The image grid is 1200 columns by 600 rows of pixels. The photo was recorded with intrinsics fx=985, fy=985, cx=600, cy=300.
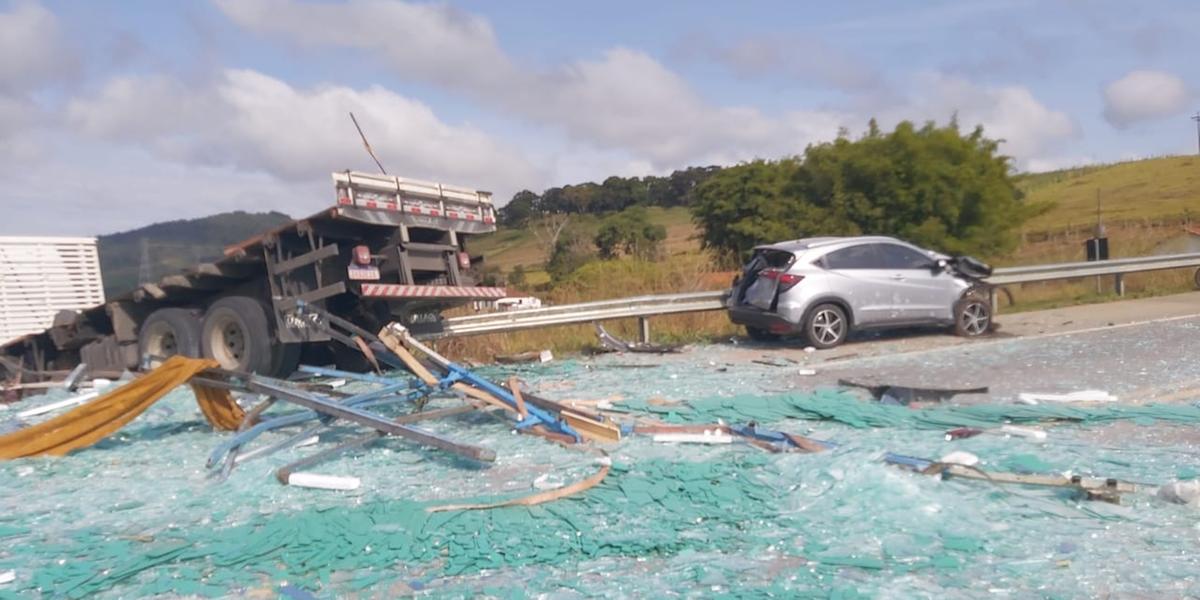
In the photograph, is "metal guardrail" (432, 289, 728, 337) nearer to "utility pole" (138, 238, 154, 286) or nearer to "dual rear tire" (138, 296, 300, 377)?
"dual rear tire" (138, 296, 300, 377)

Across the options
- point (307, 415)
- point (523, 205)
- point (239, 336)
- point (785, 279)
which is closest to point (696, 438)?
point (307, 415)

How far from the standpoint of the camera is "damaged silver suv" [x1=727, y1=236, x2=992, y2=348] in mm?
13164

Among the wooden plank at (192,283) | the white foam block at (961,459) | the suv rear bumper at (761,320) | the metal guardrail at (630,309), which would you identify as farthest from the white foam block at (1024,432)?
the wooden plank at (192,283)

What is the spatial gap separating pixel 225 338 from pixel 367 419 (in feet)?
21.6

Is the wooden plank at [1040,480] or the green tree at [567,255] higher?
the green tree at [567,255]

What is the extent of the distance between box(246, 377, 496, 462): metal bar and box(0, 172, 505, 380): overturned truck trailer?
3.29 m

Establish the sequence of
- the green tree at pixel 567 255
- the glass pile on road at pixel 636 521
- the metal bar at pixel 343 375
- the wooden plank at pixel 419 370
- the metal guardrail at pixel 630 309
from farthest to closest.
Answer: the green tree at pixel 567 255, the metal guardrail at pixel 630 309, the metal bar at pixel 343 375, the wooden plank at pixel 419 370, the glass pile on road at pixel 636 521

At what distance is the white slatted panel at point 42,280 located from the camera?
46.3ft

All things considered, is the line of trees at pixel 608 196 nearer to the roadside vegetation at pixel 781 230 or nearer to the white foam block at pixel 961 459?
the roadside vegetation at pixel 781 230


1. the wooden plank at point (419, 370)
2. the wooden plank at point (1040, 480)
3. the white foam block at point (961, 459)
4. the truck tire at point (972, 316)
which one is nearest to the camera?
the wooden plank at point (1040, 480)

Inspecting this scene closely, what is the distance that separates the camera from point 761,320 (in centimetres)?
1341

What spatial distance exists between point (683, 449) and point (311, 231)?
6.19 metres

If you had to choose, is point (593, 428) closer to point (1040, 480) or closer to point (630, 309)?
point (1040, 480)

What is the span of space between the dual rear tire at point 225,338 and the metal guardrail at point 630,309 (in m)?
2.00
